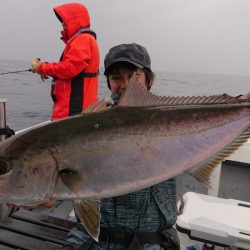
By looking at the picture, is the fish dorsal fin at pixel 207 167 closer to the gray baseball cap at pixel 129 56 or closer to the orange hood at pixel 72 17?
the gray baseball cap at pixel 129 56

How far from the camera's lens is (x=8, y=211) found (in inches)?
172

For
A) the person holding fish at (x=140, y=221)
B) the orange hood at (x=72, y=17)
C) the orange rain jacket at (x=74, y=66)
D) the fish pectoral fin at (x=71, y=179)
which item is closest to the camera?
the fish pectoral fin at (x=71, y=179)

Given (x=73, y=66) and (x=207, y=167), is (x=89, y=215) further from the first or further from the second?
(x=73, y=66)

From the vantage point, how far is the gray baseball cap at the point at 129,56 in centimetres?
263

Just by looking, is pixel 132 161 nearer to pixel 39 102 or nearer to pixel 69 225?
pixel 69 225

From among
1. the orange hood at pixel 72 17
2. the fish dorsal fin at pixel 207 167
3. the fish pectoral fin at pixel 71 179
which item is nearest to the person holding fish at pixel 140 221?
the fish dorsal fin at pixel 207 167

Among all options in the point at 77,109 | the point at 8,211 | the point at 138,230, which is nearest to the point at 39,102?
the point at 77,109

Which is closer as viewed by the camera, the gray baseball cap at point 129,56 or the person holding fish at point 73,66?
the gray baseball cap at point 129,56

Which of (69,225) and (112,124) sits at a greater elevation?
(112,124)

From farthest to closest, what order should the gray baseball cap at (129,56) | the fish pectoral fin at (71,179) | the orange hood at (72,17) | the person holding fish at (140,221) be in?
the orange hood at (72,17)
the gray baseball cap at (129,56)
the person holding fish at (140,221)
the fish pectoral fin at (71,179)

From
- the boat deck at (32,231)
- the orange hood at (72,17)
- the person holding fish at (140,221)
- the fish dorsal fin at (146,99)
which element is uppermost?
the orange hood at (72,17)

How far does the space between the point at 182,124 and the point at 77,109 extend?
4.08 meters

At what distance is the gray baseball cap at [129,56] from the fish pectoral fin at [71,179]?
110cm

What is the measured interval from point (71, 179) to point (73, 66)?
4.05 metres
